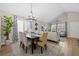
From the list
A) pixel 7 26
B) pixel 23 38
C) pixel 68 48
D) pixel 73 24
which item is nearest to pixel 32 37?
pixel 23 38

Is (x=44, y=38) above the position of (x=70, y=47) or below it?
above

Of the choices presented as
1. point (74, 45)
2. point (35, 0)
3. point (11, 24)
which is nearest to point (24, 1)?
point (35, 0)

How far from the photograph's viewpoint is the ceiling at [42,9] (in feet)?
7.37

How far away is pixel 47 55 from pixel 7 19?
1.22 m

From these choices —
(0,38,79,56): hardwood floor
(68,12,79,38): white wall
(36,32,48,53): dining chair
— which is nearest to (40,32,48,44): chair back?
(36,32,48,53): dining chair

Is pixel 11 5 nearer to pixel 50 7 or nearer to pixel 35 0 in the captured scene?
pixel 35 0

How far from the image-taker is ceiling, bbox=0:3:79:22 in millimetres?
2246

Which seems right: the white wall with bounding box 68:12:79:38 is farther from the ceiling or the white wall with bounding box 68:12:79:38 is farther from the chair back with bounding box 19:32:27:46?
the chair back with bounding box 19:32:27:46

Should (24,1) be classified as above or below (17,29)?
above

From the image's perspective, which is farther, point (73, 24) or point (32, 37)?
point (32, 37)

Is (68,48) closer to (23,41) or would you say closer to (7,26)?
(23,41)

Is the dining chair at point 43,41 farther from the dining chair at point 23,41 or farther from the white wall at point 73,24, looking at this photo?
the white wall at point 73,24

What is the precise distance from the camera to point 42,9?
232cm

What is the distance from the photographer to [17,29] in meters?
2.30
